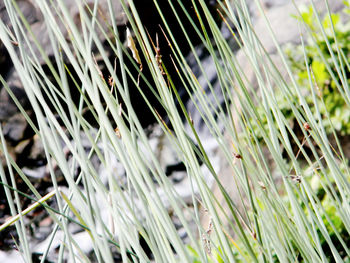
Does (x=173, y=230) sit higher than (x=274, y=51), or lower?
higher

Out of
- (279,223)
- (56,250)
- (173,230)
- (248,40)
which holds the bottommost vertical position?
(56,250)

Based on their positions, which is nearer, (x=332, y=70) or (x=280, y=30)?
(x=332, y=70)

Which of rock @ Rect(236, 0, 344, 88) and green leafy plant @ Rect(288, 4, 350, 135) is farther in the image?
rock @ Rect(236, 0, 344, 88)

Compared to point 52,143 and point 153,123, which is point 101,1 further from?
point 52,143

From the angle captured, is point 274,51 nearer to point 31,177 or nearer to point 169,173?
point 169,173

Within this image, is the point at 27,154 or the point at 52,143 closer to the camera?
the point at 52,143

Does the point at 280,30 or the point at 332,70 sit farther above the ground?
the point at 280,30

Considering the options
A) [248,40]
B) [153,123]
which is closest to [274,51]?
[153,123]

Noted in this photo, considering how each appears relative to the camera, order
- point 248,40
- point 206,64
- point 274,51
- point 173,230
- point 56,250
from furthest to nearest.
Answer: point 206,64 → point 56,250 → point 274,51 → point 248,40 → point 173,230

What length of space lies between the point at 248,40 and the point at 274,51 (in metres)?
1.60

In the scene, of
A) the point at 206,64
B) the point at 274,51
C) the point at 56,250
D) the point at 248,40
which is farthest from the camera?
the point at 206,64

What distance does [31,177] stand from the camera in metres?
2.58

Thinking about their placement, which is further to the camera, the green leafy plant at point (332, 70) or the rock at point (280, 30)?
the rock at point (280, 30)

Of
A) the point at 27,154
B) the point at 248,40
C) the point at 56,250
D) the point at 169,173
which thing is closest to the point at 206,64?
the point at 169,173
